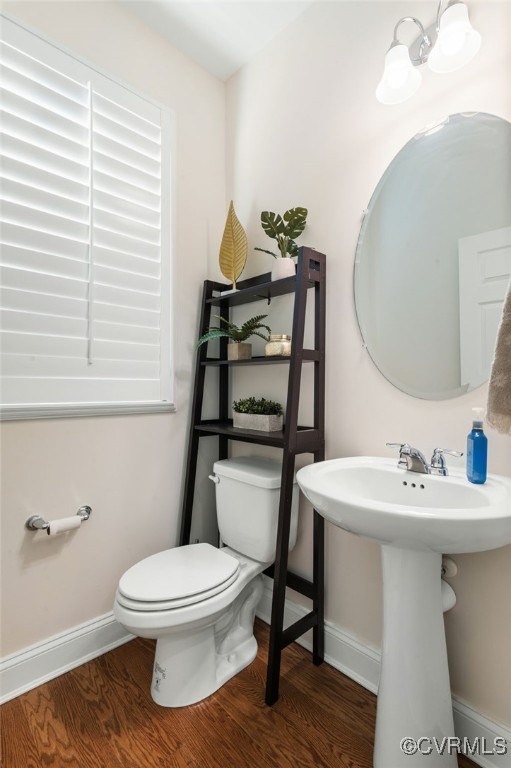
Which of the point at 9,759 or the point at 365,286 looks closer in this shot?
the point at 9,759

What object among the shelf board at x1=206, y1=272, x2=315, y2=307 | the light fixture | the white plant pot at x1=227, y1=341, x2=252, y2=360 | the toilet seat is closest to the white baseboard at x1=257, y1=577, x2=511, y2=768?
the toilet seat

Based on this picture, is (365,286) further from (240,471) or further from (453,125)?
(240,471)

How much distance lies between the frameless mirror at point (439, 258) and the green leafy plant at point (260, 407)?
1.48ft

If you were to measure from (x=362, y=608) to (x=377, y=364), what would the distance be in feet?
2.94

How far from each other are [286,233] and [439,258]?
62cm

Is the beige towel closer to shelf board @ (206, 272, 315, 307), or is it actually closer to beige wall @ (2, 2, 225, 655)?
shelf board @ (206, 272, 315, 307)

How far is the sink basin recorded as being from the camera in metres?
0.77

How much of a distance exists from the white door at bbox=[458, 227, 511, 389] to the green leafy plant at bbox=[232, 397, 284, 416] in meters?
0.71

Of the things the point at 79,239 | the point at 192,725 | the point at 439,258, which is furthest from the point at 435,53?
the point at 192,725

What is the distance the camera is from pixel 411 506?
0.94 m

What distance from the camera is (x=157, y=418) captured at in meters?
1.70

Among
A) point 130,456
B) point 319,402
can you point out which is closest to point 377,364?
point 319,402

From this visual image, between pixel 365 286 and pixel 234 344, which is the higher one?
pixel 365 286

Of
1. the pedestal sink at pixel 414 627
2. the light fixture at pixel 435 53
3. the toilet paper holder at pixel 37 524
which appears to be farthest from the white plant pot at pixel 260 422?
the light fixture at pixel 435 53
